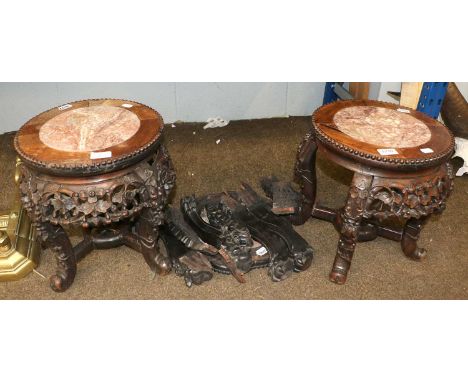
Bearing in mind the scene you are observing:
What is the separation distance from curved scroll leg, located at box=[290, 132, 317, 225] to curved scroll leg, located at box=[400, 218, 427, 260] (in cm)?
49

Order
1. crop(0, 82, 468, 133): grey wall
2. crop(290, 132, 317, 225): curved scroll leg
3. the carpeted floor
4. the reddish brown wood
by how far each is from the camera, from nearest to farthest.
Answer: the reddish brown wood → the carpeted floor → crop(290, 132, 317, 225): curved scroll leg → crop(0, 82, 468, 133): grey wall

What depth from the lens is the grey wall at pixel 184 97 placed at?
129 inches

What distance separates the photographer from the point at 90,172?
1613 mm

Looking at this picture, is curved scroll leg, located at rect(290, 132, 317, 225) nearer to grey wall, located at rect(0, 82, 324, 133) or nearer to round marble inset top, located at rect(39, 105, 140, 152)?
round marble inset top, located at rect(39, 105, 140, 152)

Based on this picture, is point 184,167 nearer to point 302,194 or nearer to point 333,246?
point 302,194

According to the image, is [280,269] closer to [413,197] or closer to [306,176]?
[306,176]

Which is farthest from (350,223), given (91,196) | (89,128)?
(89,128)

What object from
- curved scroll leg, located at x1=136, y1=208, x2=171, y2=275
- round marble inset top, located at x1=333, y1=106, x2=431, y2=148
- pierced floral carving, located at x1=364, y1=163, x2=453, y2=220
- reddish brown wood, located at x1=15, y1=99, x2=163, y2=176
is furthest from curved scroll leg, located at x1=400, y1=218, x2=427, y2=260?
reddish brown wood, located at x1=15, y1=99, x2=163, y2=176

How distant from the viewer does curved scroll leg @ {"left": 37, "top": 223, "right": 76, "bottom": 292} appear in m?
1.88

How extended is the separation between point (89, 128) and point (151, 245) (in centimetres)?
59

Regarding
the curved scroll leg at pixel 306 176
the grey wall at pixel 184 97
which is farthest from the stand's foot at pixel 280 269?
the grey wall at pixel 184 97

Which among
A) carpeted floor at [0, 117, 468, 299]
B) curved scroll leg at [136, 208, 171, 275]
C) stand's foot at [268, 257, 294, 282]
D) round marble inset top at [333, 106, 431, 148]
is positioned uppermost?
round marble inset top at [333, 106, 431, 148]

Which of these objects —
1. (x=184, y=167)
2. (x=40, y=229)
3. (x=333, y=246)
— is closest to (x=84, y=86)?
(x=184, y=167)

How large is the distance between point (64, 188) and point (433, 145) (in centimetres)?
147
